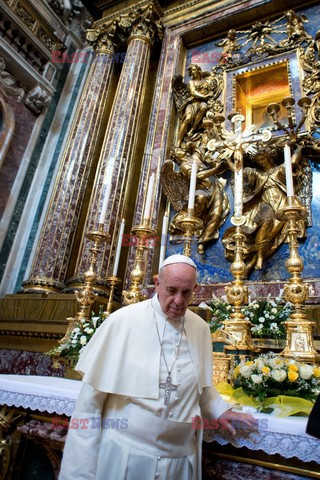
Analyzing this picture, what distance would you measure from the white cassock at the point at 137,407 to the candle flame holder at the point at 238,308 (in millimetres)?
743

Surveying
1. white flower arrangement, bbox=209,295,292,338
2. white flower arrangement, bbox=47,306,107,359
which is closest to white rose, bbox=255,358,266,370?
white flower arrangement, bbox=209,295,292,338

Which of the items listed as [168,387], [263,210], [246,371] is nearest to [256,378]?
[246,371]

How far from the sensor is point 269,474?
1.73m

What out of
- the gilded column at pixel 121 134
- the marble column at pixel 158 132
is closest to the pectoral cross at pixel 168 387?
the gilded column at pixel 121 134

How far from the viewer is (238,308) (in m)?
2.72

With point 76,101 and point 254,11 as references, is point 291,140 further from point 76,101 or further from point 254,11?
point 76,101

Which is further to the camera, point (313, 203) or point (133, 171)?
point (133, 171)

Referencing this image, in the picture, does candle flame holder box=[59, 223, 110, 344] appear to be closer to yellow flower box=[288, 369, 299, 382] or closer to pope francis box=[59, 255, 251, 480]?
pope francis box=[59, 255, 251, 480]

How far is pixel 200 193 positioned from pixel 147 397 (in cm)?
407

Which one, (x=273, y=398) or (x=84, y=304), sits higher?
(x=84, y=304)

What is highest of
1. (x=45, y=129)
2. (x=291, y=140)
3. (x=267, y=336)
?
(x=45, y=129)

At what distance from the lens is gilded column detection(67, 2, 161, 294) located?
17.5 feet

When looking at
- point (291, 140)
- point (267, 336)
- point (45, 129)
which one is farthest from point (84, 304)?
point (45, 129)

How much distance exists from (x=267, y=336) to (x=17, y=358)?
3.29 meters
